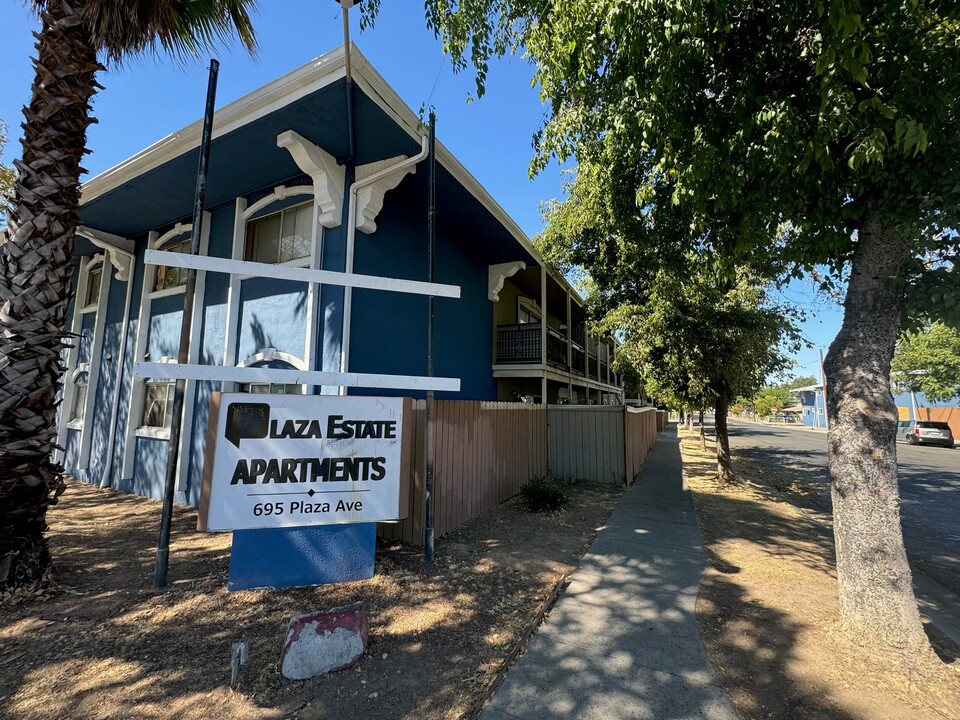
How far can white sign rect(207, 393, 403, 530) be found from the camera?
385 centimetres

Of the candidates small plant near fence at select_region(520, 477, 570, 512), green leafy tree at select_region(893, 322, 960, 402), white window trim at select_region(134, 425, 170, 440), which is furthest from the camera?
green leafy tree at select_region(893, 322, 960, 402)

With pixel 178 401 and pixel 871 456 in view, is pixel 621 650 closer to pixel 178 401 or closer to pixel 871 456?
pixel 871 456

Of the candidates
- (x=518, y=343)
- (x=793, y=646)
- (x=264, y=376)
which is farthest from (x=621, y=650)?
(x=518, y=343)

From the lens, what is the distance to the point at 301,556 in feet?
14.7

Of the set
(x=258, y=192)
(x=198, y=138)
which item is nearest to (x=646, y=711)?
(x=198, y=138)

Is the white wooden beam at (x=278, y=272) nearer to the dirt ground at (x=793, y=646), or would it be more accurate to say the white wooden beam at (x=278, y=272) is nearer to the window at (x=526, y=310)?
the dirt ground at (x=793, y=646)

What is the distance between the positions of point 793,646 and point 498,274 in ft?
30.6

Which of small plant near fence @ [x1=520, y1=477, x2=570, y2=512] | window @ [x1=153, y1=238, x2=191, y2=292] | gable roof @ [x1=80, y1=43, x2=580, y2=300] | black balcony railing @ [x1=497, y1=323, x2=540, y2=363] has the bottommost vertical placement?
small plant near fence @ [x1=520, y1=477, x2=570, y2=512]

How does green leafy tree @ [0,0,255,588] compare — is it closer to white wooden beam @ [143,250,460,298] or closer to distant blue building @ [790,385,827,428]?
white wooden beam @ [143,250,460,298]

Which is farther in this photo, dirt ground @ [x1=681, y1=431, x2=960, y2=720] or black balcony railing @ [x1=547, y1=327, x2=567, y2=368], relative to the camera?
black balcony railing @ [x1=547, y1=327, x2=567, y2=368]

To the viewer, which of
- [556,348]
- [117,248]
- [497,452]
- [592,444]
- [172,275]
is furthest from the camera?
[556,348]

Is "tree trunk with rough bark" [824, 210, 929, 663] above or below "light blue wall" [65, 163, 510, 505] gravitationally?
below

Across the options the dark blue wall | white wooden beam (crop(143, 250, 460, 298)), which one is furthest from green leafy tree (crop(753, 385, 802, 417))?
white wooden beam (crop(143, 250, 460, 298))

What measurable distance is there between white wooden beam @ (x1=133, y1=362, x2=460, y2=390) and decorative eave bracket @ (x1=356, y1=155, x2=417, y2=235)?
3.49m
